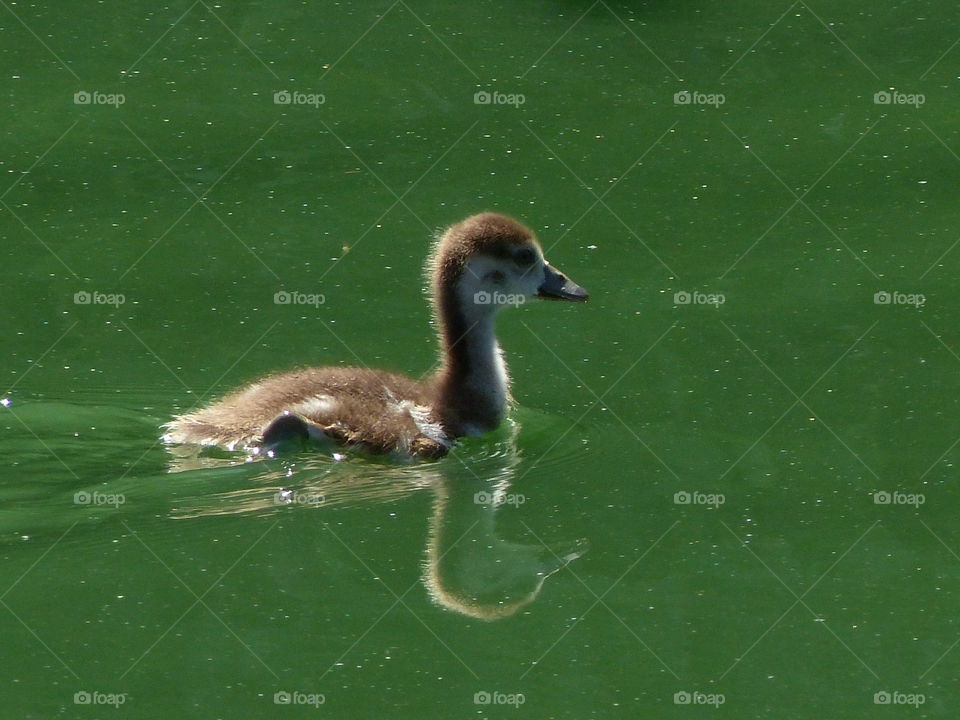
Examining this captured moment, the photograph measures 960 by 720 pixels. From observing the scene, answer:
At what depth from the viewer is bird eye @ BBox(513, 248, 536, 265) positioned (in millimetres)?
6574

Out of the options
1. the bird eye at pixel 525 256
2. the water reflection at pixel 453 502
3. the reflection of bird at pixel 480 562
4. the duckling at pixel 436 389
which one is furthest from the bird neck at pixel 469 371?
the reflection of bird at pixel 480 562

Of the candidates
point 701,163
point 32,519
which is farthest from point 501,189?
point 32,519

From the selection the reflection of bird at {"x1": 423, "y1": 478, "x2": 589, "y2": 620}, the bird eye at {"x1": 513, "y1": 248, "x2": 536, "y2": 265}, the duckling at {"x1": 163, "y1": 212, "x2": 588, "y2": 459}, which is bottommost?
the reflection of bird at {"x1": 423, "y1": 478, "x2": 589, "y2": 620}

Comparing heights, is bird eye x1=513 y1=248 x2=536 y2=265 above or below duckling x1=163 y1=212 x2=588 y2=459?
above

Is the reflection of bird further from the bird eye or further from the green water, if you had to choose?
the bird eye

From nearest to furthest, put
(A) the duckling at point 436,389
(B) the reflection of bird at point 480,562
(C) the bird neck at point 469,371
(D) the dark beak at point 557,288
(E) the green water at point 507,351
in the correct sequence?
(E) the green water at point 507,351, (B) the reflection of bird at point 480,562, (A) the duckling at point 436,389, (C) the bird neck at point 469,371, (D) the dark beak at point 557,288

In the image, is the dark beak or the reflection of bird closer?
the reflection of bird

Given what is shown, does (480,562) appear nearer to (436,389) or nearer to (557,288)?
(436,389)

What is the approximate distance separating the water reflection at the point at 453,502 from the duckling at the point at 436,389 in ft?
0.29

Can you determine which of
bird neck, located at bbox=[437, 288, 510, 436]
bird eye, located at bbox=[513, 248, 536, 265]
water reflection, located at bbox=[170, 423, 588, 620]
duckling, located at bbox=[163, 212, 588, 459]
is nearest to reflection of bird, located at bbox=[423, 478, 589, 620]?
water reflection, located at bbox=[170, 423, 588, 620]

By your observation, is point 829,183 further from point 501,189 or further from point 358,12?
point 358,12

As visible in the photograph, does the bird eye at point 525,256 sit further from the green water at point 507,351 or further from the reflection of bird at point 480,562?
the reflection of bird at point 480,562

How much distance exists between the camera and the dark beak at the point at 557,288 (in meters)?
6.70

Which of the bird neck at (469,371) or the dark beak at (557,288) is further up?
the dark beak at (557,288)
